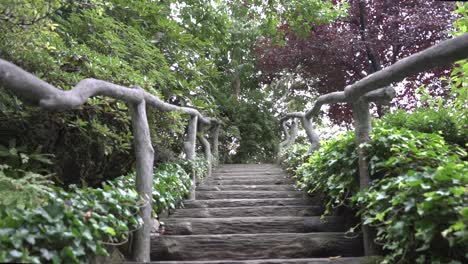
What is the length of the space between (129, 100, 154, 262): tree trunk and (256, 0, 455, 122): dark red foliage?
4894 millimetres

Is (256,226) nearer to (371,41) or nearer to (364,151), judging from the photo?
(364,151)

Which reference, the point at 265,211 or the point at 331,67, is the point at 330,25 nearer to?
the point at 331,67

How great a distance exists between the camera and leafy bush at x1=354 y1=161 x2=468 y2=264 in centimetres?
155

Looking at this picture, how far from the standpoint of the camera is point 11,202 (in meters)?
1.63

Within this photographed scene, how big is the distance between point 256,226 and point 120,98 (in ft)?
4.53

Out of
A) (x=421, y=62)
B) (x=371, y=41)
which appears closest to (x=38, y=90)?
(x=421, y=62)

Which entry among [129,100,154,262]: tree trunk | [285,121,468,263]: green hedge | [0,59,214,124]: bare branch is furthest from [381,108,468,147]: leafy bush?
[0,59,214,124]: bare branch

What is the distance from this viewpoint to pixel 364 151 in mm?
2357

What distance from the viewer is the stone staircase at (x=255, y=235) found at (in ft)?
8.14

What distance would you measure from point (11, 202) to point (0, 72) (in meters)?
0.56

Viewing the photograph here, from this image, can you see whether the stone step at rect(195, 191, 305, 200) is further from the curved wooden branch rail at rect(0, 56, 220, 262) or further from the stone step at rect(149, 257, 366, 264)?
the stone step at rect(149, 257, 366, 264)

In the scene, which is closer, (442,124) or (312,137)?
(442,124)

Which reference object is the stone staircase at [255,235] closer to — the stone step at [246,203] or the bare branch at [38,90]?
the stone step at [246,203]

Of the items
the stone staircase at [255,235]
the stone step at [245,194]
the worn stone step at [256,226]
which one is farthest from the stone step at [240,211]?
the stone step at [245,194]
